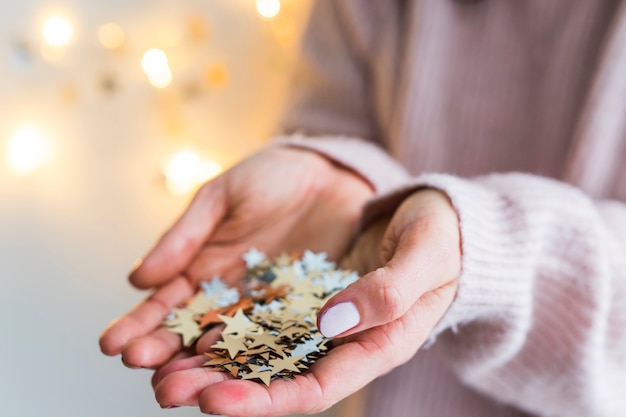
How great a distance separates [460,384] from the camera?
3.10 ft

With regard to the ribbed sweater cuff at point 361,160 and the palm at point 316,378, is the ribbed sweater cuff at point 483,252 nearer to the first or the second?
the palm at point 316,378

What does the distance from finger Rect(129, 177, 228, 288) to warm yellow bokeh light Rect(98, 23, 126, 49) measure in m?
0.78

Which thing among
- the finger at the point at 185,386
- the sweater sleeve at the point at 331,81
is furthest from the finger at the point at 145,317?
the sweater sleeve at the point at 331,81

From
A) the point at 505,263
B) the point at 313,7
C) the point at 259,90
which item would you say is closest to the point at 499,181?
the point at 505,263

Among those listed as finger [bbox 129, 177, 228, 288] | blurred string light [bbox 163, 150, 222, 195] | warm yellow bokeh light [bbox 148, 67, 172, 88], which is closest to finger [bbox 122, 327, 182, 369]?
finger [bbox 129, 177, 228, 288]

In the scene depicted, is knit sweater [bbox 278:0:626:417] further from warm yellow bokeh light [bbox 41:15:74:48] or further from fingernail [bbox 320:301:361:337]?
warm yellow bokeh light [bbox 41:15:74:48]

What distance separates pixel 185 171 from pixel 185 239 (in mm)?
697

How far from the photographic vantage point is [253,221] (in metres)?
0.83

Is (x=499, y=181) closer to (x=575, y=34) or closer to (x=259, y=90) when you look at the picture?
(x=575, y=34)

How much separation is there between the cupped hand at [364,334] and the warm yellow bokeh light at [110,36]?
3.41 feet

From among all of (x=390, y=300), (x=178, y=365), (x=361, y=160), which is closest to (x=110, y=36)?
(x=361, y=160)

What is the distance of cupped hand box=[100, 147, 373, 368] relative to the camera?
0.78 m

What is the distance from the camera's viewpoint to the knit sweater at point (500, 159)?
0.70 metres

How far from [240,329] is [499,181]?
14.1 inches
